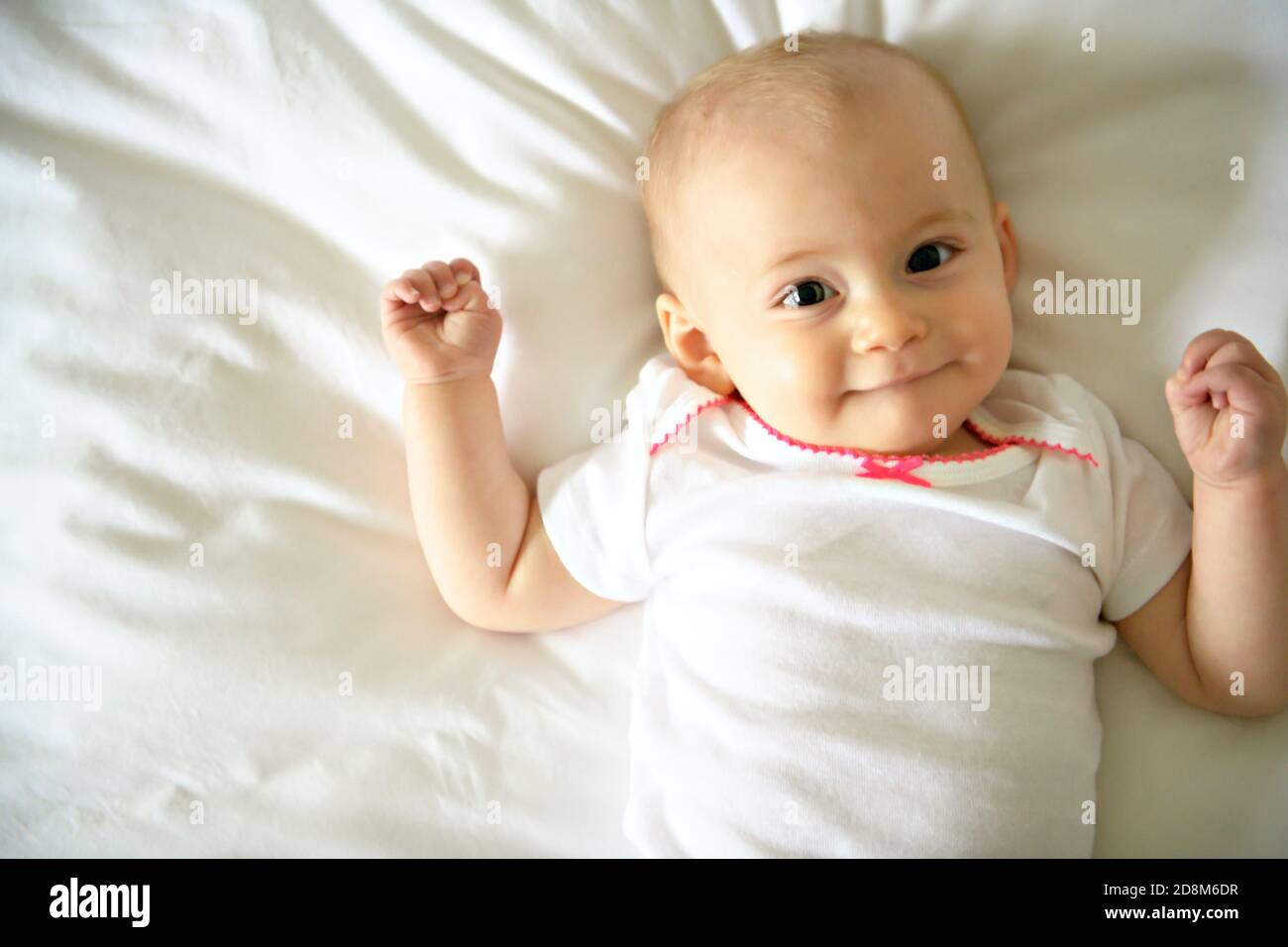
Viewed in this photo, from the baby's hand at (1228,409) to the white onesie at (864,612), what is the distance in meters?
0.14

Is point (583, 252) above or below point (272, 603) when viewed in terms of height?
above

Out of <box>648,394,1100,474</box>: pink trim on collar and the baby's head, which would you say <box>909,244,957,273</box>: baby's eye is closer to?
the baby's head

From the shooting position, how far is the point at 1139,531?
1.39m

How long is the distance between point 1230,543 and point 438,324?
945mm

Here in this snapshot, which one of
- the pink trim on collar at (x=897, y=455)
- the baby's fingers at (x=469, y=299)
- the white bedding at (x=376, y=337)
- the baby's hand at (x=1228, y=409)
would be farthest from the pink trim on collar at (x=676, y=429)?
the baby's hand at (x=1228, y=409)

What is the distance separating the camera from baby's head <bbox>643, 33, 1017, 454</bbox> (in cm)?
129

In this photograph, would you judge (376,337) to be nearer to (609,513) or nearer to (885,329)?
(609,513)

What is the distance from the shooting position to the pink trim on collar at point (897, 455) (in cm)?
135

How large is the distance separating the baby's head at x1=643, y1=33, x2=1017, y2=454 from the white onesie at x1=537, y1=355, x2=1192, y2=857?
3.1 inches

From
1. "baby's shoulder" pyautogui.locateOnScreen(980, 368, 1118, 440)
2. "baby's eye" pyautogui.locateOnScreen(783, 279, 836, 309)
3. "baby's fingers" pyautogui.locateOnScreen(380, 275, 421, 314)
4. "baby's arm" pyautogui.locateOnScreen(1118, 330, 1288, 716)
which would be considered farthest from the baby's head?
"baby's fingers" pyautogui.locateOnScreen(380, 275, 421, 314)

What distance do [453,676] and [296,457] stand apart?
34 centimetres

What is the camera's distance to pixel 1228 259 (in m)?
1.47
